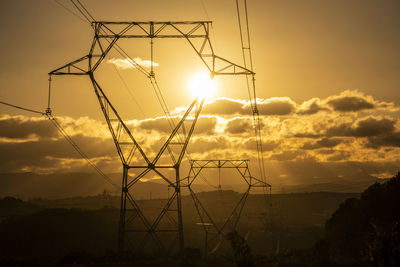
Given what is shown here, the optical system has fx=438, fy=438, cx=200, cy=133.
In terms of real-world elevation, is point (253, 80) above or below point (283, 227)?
above

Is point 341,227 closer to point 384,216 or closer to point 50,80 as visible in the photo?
point 384,216

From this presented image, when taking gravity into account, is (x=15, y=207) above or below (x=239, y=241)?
above

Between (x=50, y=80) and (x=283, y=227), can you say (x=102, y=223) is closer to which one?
(x=283, y=227)

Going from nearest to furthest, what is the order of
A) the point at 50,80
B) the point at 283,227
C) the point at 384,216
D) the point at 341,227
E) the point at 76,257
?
the point at 50,80 < the point at 76,257 < the point at 384,216 < the point at 341,227 < the point at 283,227

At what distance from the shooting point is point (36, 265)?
44.8 m

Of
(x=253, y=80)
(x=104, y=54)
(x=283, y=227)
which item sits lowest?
(x=283, y=227)

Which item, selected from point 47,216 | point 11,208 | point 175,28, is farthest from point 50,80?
point 11,208

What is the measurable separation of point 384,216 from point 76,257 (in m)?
44.0

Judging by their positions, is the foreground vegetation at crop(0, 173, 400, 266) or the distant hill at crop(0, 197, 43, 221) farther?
the distant hill at crop(0, 197, 43, 221)

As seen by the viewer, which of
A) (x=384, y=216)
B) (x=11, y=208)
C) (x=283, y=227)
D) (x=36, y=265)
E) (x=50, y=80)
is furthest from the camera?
(x=11, y=208)

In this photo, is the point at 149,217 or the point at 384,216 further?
the point at 149,217

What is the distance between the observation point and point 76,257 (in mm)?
49469

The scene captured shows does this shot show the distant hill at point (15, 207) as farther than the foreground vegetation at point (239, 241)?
Yes

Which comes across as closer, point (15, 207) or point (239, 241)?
point (239, 241)
